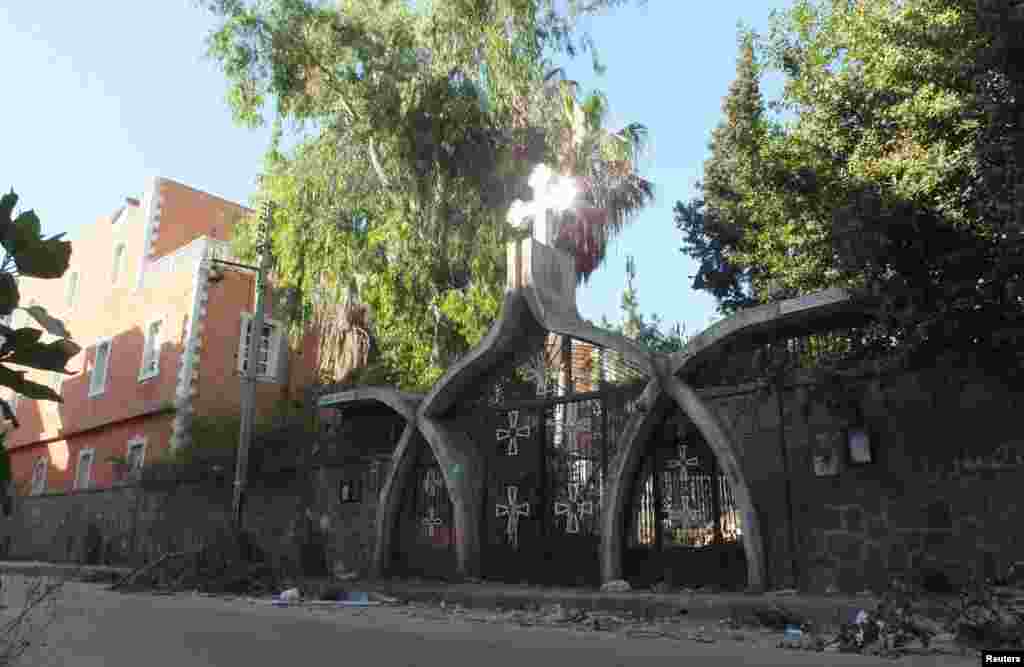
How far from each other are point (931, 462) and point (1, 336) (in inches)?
279

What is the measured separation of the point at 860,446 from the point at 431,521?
5530mm

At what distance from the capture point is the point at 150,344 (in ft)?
75.5

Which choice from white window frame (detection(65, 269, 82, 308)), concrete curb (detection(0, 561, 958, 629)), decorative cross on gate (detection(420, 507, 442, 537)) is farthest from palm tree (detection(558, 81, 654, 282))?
white window frame (detection(65, 269, 82, 308))

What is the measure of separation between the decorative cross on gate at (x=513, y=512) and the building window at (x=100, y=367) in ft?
61.8

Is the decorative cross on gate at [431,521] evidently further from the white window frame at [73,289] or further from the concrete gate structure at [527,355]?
the white window frame at [73,289]

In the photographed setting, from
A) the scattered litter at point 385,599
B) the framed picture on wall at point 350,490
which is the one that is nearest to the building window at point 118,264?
the framed picture on wall at point 350,490

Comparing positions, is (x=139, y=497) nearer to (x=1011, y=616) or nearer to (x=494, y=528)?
(x=494, y=528)

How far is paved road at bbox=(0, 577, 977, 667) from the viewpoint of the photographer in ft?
12.9

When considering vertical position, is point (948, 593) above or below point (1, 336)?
below

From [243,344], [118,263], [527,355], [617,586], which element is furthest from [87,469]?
[617,586]

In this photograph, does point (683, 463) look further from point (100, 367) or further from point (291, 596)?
point (100, 367)

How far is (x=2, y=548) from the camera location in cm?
2233

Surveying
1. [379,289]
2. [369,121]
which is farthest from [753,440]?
[369,121]

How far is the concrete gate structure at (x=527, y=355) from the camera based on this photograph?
757 centimetres
